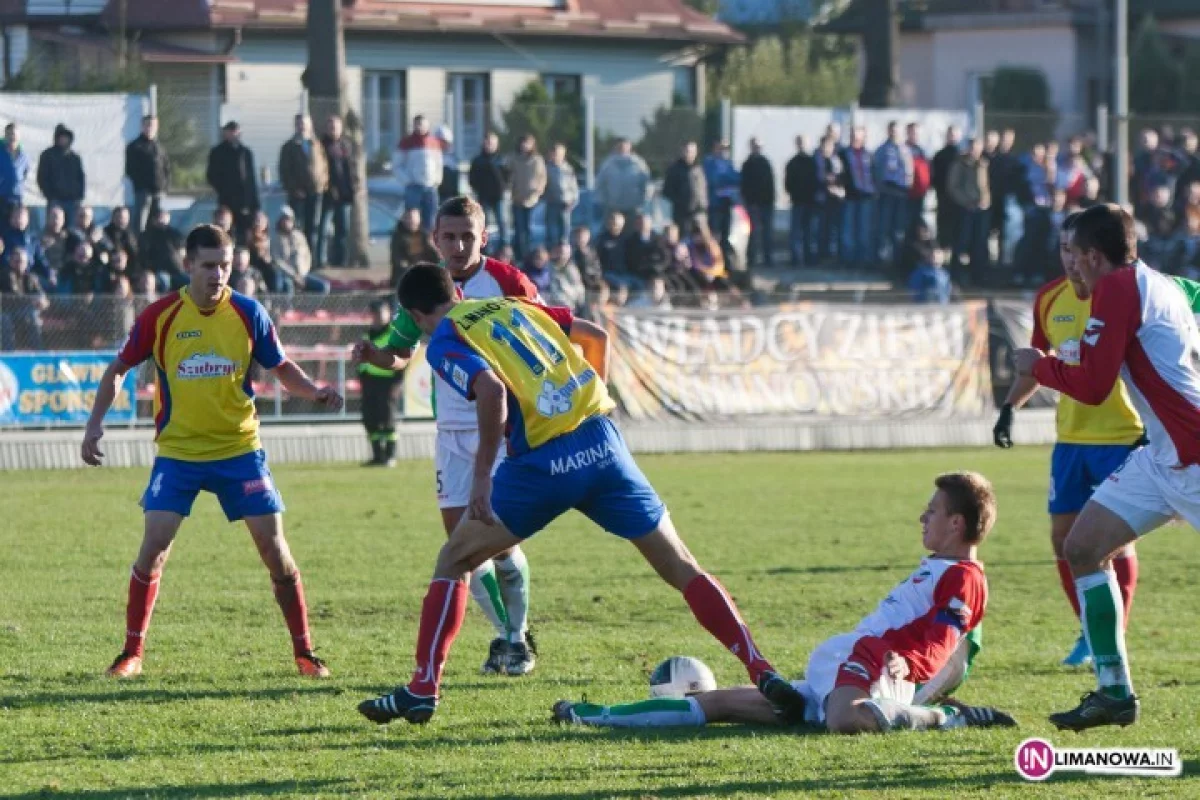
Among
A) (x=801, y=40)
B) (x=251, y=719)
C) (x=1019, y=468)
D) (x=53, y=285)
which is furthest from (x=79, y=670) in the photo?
(x=801, y=40)

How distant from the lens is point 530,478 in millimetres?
7766

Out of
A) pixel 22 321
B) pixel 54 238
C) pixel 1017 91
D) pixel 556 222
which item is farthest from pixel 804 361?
pixel 1017 91

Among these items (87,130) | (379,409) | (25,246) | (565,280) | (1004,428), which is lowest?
(379,409)

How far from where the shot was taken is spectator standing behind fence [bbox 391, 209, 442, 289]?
81.6 ft

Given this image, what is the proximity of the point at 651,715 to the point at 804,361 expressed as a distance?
17453 mm

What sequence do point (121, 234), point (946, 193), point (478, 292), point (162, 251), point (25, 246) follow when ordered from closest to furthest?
point (478, 292) → point (25, 246) → point (121, 234) → point (162, 251) → point (946, 193)

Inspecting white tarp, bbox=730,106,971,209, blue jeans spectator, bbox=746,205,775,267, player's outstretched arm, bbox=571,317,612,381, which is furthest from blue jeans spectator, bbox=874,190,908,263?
player's outstretched arm, bbox=571,317,612,381

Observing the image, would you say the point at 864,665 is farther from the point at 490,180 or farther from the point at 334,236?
the point at 490,180

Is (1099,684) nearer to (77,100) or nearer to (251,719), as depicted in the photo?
(251,719)

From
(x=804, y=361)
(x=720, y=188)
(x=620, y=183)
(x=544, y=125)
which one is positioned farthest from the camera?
(x=544, y=125)

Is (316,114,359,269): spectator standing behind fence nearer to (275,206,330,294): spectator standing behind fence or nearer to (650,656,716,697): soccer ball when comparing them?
(275,206,330,294): spectator standing behind fence

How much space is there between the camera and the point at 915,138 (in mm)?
30453

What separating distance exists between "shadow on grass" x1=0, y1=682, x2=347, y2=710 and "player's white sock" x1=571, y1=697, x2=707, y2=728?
1.47 metres

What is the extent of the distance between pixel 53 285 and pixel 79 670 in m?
14.2
